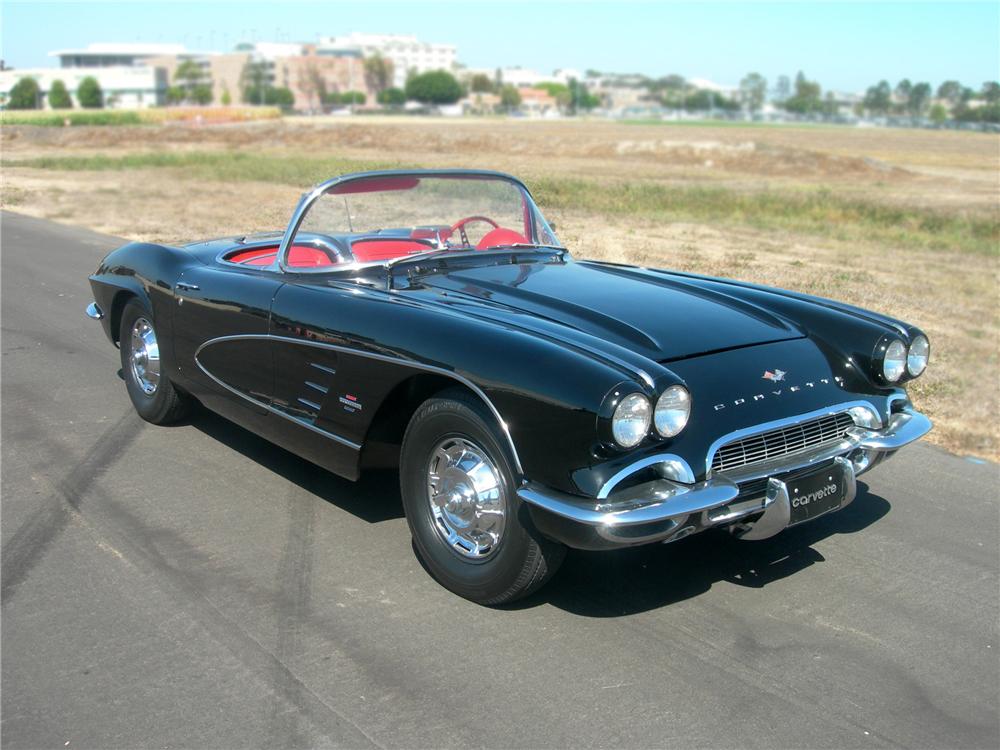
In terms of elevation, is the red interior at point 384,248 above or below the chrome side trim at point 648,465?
above

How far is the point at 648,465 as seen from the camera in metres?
3.18

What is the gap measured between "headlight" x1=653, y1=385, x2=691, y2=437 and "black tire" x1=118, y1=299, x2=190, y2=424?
10.1 ft

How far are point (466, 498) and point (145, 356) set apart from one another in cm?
282

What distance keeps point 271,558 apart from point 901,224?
17.7m

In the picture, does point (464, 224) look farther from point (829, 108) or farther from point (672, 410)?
point (829, 108)

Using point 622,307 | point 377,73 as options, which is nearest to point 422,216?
point 622,307

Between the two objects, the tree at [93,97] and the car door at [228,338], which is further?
the tree at [93,97]

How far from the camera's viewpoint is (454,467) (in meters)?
3.55

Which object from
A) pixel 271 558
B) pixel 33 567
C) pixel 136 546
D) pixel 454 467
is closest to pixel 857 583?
pixel 454 467

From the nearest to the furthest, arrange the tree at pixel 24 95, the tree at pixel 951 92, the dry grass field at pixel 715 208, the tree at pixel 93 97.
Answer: the dry grass field at pixel 715 208 < the tree at pixel 24 95 < the tree at pixel 93 97 < the tree at pixel 951 92

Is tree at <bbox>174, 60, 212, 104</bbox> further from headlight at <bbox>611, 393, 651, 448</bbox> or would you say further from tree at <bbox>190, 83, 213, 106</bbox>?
headlight at <bbox>611, 393, 651, 448</bbox>

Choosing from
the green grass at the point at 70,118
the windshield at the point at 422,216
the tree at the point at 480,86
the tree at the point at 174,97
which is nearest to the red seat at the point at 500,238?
the windshield at the point at 422,216

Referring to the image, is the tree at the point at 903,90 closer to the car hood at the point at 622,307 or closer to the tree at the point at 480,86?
the tree at the point at 480,86

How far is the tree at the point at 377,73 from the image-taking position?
7023 inches
